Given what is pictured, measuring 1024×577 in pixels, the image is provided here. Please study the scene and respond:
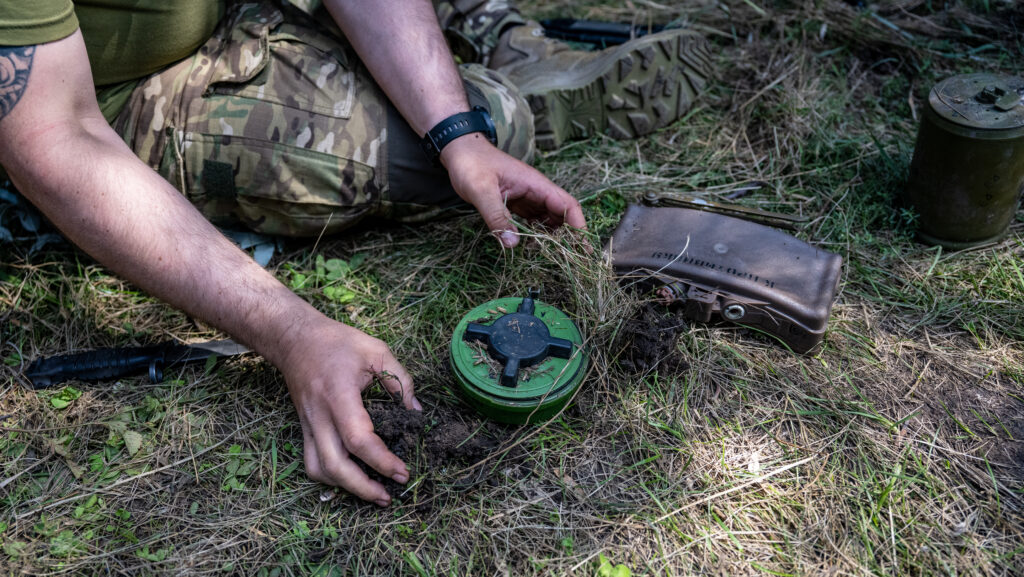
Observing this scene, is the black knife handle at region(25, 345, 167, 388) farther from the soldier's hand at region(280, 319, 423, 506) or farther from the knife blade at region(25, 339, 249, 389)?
the soldier's hand at region(280, 319, 423, 506)

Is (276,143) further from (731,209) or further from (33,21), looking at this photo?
(731,209)

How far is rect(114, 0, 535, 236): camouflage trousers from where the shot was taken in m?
2.47

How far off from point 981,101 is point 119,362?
291cm

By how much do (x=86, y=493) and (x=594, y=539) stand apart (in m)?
1.36

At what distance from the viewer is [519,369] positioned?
197 cm

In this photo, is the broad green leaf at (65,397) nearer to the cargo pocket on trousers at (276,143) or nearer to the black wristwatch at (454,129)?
the cargo pocket on trousers at (276,143)

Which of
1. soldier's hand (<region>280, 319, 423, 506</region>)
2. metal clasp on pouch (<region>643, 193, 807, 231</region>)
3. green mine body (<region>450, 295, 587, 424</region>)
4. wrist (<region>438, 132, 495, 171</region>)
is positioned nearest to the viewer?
soldier's hand (<region>280, 319, 423, 506</region>)

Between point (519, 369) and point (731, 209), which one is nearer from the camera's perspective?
point (519, 369)

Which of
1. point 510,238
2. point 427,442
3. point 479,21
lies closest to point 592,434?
point 427,442

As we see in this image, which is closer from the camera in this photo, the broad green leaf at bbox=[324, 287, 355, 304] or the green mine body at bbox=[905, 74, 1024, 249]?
the green mine body at bbox=[905, 74, 1024, 249]

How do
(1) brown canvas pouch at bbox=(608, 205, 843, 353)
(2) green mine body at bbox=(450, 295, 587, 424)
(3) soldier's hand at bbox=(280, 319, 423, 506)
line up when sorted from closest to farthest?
(3) soldier's hand at bbox=(280, 319, 423, 506), (2) green mine body at bbox=(450, 295, 587, 424), (1) brown canvas pouch at bbox=(608, 205, 843, 353)

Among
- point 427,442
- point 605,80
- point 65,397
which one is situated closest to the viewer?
point 427,442

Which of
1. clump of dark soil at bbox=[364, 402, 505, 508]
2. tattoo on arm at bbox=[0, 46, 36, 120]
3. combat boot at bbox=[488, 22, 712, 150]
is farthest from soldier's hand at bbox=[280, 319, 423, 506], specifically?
combat boot at bbox=[488, 22, 712, 150]

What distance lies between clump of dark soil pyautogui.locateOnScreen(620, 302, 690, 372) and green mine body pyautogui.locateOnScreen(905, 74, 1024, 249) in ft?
3.68
